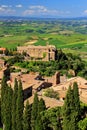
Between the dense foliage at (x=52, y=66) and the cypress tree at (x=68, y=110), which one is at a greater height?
the cypress tree at (x=68, y=110)

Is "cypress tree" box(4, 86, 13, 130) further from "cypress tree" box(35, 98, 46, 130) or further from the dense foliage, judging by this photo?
the dense foliage

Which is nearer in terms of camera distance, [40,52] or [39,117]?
[39,117]

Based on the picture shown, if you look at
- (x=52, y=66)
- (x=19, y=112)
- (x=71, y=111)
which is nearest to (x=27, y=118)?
(x=19, y=112)

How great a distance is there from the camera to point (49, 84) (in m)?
51.6

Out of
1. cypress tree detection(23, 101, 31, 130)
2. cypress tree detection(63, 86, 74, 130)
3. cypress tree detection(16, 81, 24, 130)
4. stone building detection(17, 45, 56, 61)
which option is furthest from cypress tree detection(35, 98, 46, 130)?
stone building detection(17, 45, 56, 61)

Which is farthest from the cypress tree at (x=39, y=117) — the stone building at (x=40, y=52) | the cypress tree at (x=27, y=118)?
the stone building at (x=40, y=52)

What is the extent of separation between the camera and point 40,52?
257 ft

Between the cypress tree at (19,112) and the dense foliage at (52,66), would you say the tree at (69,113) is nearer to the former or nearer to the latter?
the cypress tree at (19,112)

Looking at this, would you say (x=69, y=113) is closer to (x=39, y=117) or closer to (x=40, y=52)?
(x=39, y=117)

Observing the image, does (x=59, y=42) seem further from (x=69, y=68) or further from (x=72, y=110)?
(x=72, y=110)

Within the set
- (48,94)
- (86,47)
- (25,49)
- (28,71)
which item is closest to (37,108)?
(48,94)

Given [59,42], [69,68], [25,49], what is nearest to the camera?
[69,68]

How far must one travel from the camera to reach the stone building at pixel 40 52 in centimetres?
7438

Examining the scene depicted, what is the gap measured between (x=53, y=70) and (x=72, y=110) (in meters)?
32.5
